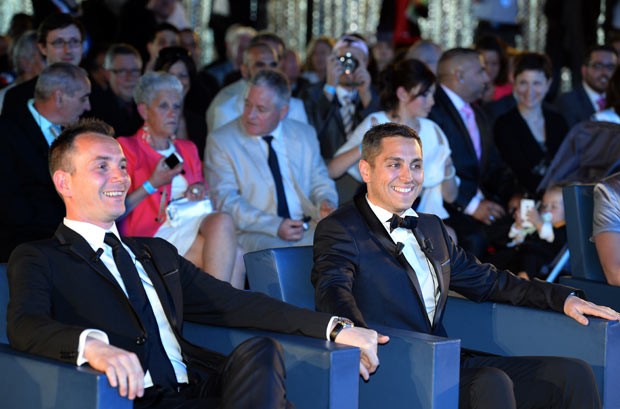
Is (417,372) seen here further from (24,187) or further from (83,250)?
(24,187)

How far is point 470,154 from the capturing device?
22.7ft

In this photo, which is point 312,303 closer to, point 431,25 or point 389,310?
point 389,310

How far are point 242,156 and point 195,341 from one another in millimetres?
2310

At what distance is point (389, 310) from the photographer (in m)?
3.94

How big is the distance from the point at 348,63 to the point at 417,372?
3.90 meters

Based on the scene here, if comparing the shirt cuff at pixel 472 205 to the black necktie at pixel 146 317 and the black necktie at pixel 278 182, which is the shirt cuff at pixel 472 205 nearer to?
the black necktie at pixel 278 182

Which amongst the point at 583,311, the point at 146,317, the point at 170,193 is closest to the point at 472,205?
the point at 170,193

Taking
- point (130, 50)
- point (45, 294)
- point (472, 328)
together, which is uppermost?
point (130, 50)

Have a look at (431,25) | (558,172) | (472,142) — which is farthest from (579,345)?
(431,25)

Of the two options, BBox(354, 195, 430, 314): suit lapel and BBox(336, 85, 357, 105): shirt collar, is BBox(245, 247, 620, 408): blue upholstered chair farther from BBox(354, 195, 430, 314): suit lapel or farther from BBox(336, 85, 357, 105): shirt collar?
BBox(336, 85, 357, 105): shirt collar

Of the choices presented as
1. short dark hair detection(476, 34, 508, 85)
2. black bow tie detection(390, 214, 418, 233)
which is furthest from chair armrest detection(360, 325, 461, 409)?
short dark hair detection(476, 34, 508, 85)

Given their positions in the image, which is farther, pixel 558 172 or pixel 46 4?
pixel 46 4

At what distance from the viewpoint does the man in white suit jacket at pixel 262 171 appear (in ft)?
19.2

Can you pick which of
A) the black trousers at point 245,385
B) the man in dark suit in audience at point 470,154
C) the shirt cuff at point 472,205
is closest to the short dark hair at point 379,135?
the black trousers at point 245,385
